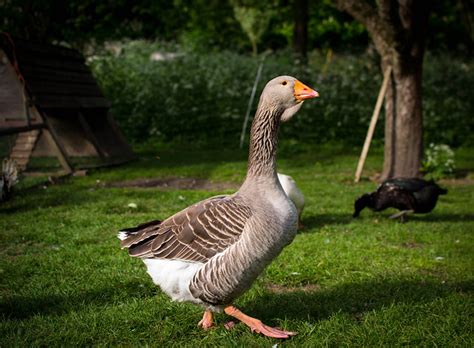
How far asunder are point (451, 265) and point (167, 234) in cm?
303

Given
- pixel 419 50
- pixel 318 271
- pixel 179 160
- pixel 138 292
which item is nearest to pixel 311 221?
pixel 318 271

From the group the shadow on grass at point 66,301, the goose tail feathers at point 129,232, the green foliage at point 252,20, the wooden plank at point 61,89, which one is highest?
the green foliage at point 252,20

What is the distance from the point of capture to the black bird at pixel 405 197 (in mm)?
6891

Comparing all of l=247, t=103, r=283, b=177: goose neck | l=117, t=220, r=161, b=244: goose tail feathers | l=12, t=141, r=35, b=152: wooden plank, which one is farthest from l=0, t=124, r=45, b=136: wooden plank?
l=247, t=103, r=283, b=177: goose neck

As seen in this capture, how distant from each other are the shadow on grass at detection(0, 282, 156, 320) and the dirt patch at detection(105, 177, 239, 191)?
482cm

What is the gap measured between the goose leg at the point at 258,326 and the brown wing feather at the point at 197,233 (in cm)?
54

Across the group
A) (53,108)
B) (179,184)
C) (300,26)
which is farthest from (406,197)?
(300,26)

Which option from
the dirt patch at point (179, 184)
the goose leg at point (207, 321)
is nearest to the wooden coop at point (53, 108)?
the dirt patch at point (179, 184)

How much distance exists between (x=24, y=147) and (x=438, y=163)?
8.00m

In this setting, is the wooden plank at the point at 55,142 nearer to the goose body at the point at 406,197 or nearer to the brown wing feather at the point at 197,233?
the goose body at the point at 406,197

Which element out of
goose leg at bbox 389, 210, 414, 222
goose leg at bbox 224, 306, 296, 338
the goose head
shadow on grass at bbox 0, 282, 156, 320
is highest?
the goose head

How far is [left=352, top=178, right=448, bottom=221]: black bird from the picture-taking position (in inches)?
271

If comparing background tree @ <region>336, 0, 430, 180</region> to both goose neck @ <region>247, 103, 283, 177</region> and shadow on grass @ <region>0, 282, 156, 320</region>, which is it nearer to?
goose neck @ <region>247, 103, 283, 177</region>

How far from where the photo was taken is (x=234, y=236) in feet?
11.5
